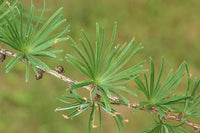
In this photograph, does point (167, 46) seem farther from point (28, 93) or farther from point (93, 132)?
point (28, 93)

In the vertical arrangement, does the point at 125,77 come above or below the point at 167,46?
below

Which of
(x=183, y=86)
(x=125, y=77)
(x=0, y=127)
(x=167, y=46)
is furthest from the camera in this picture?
(x=167, y=46)

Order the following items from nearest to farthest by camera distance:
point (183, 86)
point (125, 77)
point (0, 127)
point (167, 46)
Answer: point (125, 77) → point (0, 127) → point (183, 86) → point (167, 46)

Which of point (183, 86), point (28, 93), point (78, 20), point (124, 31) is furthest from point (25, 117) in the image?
point (183, 86)

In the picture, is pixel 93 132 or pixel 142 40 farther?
pixel 142 40

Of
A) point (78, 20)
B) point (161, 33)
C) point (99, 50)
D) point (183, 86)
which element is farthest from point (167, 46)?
point (99, 50)

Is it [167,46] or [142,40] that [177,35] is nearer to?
[167,46]

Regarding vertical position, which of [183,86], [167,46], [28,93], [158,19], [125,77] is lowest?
[125,77]
